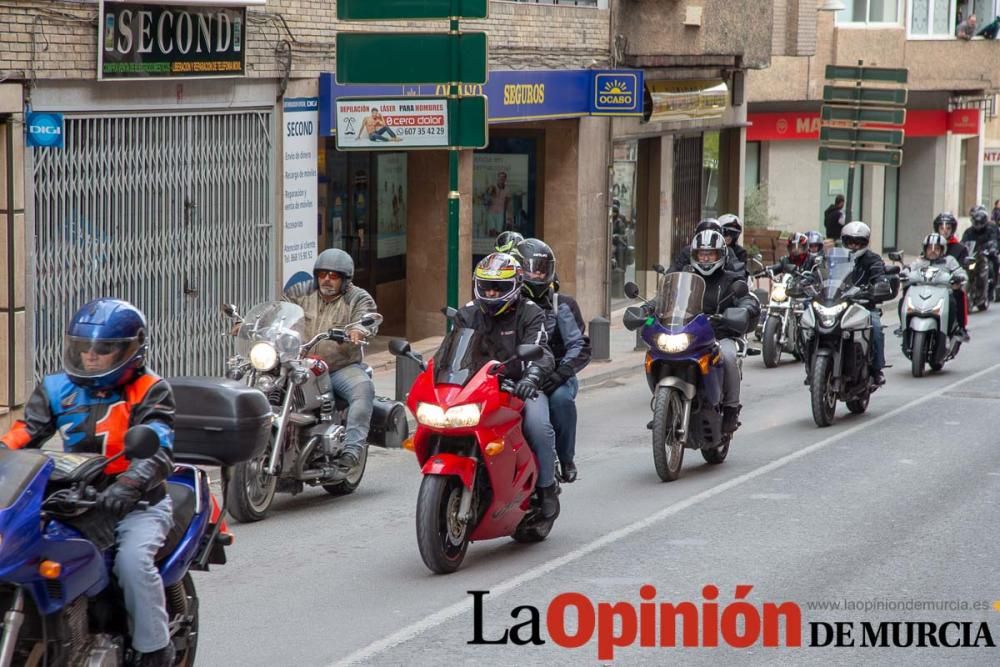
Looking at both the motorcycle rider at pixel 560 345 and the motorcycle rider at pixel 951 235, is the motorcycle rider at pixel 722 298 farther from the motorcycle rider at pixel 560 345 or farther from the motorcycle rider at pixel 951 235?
the motorcycle rider at pixel 951 235

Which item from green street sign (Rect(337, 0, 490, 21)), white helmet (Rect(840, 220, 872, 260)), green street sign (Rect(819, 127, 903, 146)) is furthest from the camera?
green street sign (Rect(819, 127, 903, 146))

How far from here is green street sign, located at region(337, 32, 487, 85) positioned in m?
15.1

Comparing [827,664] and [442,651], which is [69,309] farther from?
[827,664]

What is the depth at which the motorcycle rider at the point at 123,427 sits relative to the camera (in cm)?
557

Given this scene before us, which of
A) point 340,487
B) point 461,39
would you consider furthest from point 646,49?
point 340,487

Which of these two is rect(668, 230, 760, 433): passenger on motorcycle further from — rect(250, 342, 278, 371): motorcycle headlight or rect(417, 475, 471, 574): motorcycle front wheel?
rect(417, 475, 471, 574): motorcycle front wheel

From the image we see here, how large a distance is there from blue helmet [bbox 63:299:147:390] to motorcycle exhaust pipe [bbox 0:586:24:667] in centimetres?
95

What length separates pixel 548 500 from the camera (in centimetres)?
930

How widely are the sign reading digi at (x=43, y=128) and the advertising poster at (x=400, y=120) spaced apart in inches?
129

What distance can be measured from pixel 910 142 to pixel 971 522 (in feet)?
114

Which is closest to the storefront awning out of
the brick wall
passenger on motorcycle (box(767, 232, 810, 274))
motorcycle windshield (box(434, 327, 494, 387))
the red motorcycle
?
the brick wall

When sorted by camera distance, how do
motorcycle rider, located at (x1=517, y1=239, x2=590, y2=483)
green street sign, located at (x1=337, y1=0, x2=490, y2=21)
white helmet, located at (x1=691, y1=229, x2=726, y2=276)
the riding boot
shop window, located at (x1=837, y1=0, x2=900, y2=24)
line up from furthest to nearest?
shop window, located at (x1=837, y1=0, x2=900, y2=24), green street sign, located at (x1=337, y1=0, x2=490, y2=21), white helmet, located at (x1=691, y1=229, x2=726, y2=276), motorcycle rider, located at (x1=517, y1=239, x2=590, y2=483), the riding boot

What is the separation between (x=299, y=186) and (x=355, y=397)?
6968mm

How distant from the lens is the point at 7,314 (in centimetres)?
1271
